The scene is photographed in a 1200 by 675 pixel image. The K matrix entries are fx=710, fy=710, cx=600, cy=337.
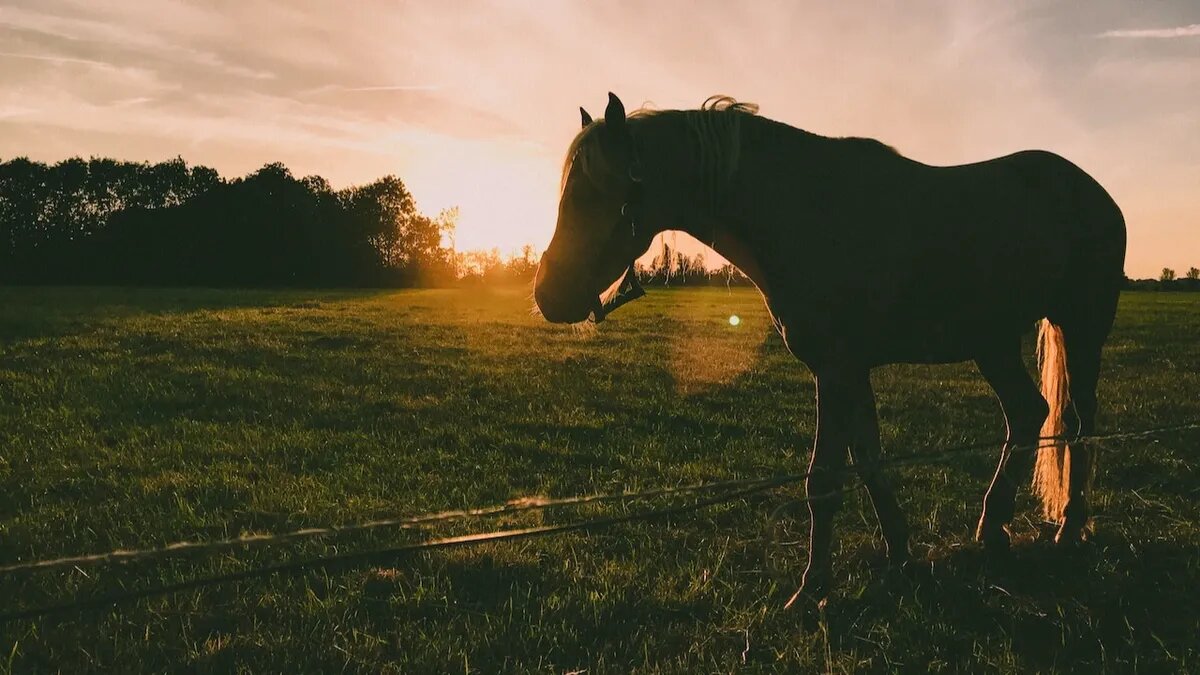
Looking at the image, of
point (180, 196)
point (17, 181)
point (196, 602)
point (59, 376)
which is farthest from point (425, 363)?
point (17, 181)

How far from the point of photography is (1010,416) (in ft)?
12.8

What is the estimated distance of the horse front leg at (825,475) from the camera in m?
3.26

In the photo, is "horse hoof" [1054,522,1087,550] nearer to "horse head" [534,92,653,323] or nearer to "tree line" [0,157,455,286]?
"horse head" [534,92,653,323]

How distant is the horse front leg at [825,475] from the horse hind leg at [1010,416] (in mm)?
1115

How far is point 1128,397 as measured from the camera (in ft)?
31.5

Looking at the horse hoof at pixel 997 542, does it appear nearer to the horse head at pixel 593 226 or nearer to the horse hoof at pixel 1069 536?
the horse hoof at pixel 1069 536

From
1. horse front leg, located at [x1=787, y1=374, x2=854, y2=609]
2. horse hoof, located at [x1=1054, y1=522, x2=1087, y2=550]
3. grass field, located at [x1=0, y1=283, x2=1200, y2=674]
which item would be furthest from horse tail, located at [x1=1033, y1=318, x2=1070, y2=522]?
horse front leg, located at [x1=787, y1=374, x2=854, y2=609]

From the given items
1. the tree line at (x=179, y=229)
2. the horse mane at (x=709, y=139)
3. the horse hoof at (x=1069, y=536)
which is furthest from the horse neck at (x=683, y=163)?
the tree line at (x=179, y=229)

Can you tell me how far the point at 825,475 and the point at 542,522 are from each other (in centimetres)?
211

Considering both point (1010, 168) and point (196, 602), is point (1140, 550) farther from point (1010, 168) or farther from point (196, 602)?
point (196, 602)

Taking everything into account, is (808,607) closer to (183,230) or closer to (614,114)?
(614,114)

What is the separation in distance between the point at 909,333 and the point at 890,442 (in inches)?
154

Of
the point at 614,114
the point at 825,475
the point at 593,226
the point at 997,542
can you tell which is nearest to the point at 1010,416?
the point at 997,542

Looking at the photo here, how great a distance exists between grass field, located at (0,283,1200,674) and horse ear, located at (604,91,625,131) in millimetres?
1378
